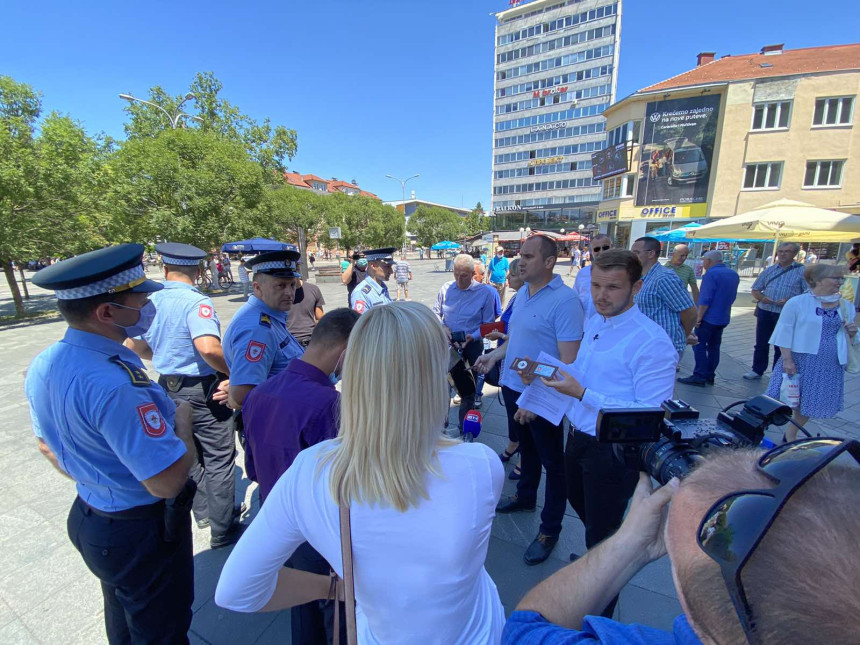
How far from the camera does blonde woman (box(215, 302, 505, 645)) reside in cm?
91

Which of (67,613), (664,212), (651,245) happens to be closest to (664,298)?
(651,245)

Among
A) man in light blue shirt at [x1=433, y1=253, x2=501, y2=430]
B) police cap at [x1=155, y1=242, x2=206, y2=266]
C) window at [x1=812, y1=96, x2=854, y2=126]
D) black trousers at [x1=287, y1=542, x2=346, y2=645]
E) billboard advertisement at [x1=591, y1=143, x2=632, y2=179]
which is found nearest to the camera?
black trousers at [x1=287, y1=542, x2=346, y2=645]

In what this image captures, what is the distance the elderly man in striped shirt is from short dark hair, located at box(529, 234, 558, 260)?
5.73ft

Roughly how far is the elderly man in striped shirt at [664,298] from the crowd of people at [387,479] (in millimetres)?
1866

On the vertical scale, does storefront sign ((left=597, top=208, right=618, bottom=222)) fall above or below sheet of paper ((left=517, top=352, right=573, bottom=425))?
above

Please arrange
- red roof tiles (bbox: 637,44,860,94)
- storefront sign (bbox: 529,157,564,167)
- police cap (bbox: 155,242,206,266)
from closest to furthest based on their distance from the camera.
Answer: police cap (bbox: 155,242,206,266)
red roof tiles (bbox: 637,44,860,94)
storefront sign (bbox: 529,157,564,167)

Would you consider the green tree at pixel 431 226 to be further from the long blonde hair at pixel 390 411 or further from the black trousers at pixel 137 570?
the long blonde hair at pixel 390 411

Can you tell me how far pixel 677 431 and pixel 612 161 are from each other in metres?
35.5

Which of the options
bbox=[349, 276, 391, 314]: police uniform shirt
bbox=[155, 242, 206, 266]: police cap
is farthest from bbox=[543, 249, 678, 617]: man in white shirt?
bbox=[349, 276, 391, 314]: police uniform shirt

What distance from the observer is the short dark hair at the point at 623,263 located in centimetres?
202

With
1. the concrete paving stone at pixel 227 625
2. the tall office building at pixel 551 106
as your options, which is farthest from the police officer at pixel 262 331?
the tall office building at pixel 551 106

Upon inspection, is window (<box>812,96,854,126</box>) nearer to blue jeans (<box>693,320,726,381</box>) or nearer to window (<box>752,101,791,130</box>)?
window (<box>752,101,791,130</box>)

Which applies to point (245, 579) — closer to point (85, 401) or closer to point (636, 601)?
point (85, 401)

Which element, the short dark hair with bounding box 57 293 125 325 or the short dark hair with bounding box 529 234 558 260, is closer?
the short dark hair with bounding box 57 293 125 325
